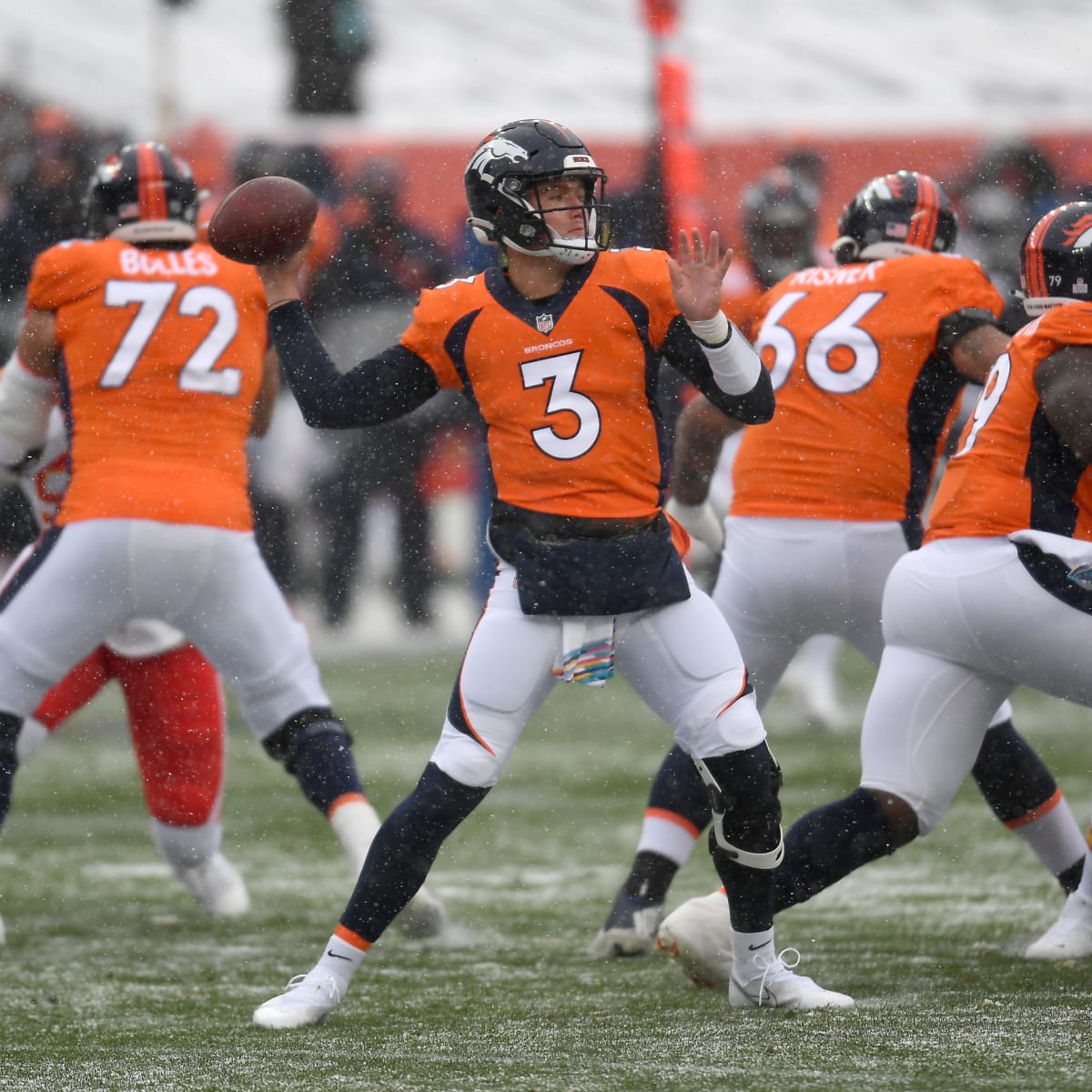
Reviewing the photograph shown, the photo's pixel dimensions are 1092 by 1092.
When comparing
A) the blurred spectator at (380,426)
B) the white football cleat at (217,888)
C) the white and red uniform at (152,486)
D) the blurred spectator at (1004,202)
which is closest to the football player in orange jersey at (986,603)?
the white and red uniform at (152,486)

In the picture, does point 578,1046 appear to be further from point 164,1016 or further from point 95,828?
point 95,828

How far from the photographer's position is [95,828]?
645 cm

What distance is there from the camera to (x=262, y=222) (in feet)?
12.9

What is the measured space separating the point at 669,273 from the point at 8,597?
177cm

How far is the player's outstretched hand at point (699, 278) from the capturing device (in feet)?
12.2

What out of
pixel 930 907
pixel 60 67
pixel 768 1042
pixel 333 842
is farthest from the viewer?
pixel 60 67

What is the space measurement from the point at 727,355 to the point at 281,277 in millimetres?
903

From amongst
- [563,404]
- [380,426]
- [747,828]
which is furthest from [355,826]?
[380,426]

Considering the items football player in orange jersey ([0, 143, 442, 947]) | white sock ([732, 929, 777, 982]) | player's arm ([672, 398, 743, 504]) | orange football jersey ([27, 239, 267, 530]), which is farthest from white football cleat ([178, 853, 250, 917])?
white sock ([732, 929, 777, 982])

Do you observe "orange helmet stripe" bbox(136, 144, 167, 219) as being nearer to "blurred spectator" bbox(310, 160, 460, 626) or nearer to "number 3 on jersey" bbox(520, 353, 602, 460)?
"number 3 on jersey" bbox(520, 353, 602, 460)

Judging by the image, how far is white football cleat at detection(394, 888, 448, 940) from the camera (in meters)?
4.70

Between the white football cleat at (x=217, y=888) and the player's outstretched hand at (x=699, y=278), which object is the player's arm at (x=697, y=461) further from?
the white football cleat at (x=217, y=888)

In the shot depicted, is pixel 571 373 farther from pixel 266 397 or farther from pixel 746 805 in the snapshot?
pixel 266 397

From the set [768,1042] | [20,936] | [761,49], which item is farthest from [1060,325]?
[761,49]
